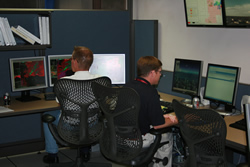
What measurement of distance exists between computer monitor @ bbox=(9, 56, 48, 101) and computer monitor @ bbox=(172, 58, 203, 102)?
1.40 metres

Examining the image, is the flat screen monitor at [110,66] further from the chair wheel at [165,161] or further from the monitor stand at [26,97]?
the chair wheel at [165,161]

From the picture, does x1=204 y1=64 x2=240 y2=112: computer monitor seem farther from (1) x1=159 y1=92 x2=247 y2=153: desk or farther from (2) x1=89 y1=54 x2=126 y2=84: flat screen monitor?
(2) x1=89 y1=54 x2=126 y2=84: flat screen monitor

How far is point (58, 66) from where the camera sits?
4062 mm

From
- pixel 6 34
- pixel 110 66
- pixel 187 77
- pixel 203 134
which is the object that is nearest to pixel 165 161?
pixel 203 134

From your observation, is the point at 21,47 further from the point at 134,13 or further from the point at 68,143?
the point at 134,13

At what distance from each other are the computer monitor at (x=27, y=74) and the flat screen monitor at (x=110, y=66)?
56 centimetres

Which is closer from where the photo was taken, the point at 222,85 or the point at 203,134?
the point at 203,134

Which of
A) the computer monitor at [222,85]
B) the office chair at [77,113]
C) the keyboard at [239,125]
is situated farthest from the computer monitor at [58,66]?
the keyboard at [239,125]

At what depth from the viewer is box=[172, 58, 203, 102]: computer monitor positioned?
355 cm

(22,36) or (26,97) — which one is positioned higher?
(22,36)

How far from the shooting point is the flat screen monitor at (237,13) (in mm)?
3229

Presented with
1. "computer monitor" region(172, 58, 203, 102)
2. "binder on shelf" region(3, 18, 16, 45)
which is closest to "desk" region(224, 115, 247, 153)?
"computer monitor" region(172, 58, 203, 102)

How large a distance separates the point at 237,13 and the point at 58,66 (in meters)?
1.94

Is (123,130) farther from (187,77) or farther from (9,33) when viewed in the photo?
(9,33)
